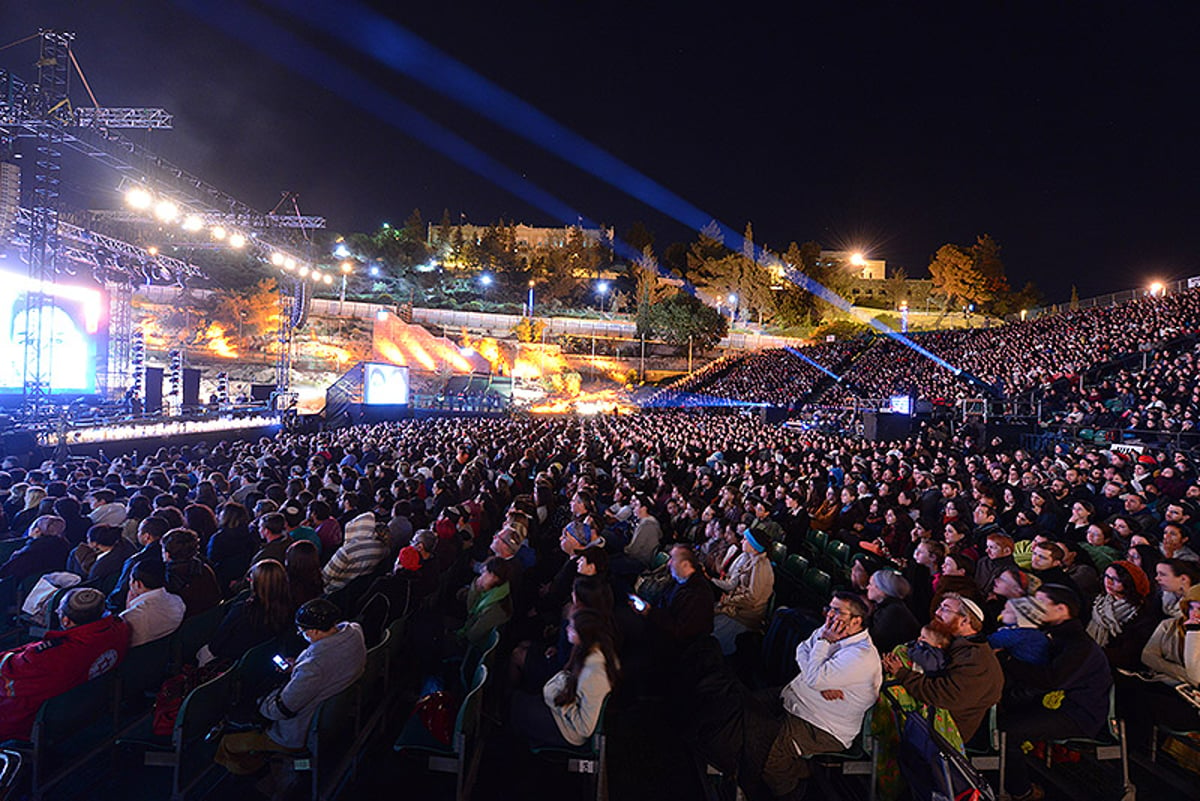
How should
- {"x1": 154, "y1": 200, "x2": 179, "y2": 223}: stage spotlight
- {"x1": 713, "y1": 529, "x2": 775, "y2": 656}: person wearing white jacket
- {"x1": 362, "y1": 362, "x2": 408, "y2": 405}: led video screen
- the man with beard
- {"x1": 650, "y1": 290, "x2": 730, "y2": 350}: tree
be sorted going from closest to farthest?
the man with beard, {"x1": 713, "y1": 529, "x2": 775, "y2": 656}: person wearing white jacket, {"x1": 154, "y1": 200, "x2": 179, "y2": 223}: stage spotlight, {"x1": 362, "y1": 362, "x2": 408, "y2": 405}: led video screen, {"x1": 650, "y1": 290, "x2": 730, "y2": 350}: tree

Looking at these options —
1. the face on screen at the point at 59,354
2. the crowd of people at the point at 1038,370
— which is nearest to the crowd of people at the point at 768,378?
the crowd of people at the point at 1038,370

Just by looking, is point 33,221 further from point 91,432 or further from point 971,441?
point 971,441

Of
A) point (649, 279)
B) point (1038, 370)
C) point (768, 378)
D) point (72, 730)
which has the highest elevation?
point (649, 279)

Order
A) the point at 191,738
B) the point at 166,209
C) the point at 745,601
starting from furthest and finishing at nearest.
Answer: the point at 166,209 < the point at 745,601 < the point at 191,738

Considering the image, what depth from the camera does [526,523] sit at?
6137mm

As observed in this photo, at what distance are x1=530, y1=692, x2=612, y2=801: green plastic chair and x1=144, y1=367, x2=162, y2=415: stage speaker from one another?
2239 centimetres

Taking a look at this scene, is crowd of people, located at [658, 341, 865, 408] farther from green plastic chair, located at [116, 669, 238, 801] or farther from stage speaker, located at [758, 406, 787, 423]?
green plastic chair, located at [116, 669, 238, 801]

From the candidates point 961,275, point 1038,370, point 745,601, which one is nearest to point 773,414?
point 1038,370

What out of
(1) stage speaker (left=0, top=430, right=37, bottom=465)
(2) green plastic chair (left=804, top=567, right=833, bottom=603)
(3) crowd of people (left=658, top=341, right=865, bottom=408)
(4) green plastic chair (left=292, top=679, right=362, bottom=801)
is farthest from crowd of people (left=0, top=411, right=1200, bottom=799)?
(3) crowd of people (left=658, top=341, right=865, bottom=408)

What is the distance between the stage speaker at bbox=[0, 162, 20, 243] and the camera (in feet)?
49.0

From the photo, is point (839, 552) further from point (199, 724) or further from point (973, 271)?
point (973, 271)

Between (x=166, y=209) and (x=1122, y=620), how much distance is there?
2378 centimetres

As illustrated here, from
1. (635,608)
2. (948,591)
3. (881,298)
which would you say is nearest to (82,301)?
(635,608)

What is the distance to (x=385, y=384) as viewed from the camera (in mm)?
26484
